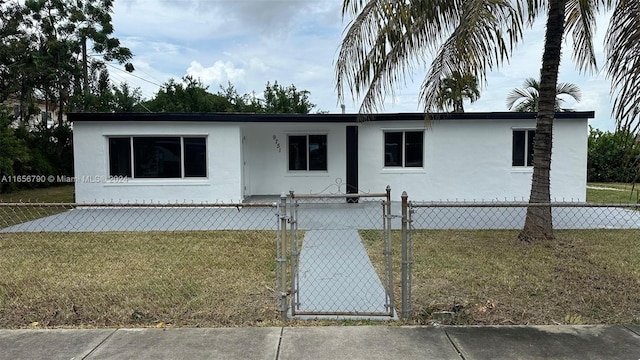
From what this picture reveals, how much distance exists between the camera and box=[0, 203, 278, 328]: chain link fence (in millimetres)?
4320

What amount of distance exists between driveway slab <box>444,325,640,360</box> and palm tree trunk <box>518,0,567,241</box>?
13.1ft

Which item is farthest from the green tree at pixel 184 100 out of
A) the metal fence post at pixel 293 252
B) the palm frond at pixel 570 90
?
the metal fence post at pixel 293 252

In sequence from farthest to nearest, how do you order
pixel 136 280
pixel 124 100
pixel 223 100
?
pixel 223 100 → pixel 124 100 → pixel 136 280

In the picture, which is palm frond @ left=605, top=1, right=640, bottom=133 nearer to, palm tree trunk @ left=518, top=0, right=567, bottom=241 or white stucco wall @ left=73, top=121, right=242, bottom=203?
palm tree trunk @ left=518, top=0, right=567, bottom=241

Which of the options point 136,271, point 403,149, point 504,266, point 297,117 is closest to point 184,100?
point 297,117

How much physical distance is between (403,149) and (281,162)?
4.36m

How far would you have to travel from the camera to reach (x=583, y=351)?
335 cm

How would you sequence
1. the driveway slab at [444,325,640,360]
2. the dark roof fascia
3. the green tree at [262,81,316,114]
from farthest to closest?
1. the green tree at [262,81,316,114]
2. the dark roof fascia
3. the driveway slab at [444,325,640,360]

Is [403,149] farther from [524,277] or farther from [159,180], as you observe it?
[524,277]

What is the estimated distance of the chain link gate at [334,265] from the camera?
418cm

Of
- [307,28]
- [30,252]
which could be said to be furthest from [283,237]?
[307,28]

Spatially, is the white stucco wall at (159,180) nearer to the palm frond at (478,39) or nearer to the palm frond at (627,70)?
the palm frond at (478,39)

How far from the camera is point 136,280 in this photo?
5547 millimetres

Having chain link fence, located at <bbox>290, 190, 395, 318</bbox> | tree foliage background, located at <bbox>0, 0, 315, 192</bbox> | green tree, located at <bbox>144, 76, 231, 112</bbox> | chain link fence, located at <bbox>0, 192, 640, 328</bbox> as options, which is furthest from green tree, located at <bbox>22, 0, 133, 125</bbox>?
chain link fence, located at <bbox>290, 190, 395, 318</bbox>
